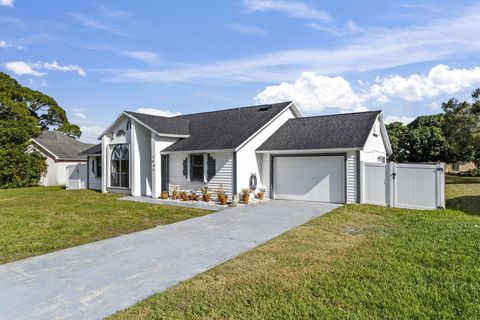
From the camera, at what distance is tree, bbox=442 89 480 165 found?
2334 centimetres

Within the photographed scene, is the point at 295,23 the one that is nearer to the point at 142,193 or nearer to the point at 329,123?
the point at 329,123

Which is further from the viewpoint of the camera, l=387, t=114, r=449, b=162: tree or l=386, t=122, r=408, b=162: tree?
l=386, t=122, r=408, b=162: tree

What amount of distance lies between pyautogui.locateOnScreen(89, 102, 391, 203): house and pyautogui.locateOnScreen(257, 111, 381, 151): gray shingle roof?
4 centimetres

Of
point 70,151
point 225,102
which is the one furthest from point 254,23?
point 70,151

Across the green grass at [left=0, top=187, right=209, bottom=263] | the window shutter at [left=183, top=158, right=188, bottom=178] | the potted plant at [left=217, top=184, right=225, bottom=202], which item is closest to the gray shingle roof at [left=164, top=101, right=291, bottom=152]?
the window shutter at [left=183, top=158, right=188, bottom=178]

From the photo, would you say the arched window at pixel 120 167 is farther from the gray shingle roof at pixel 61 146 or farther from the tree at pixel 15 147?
the tree at pixel 15 147

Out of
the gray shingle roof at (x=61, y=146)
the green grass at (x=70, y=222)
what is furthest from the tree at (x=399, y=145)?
the gray shingle roof at (x=61, y=146)

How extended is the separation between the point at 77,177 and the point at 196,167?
11905 mm

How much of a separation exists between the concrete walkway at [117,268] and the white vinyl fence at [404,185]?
16.5 ft

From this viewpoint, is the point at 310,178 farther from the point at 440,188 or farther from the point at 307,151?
the point at 440,188

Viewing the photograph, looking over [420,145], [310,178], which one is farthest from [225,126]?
[420,145]

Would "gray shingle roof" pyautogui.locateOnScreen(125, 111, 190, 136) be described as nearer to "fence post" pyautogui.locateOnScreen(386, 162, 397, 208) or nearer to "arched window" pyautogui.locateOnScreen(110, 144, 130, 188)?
"arched window" pyautogui.locateOnScreen(110, 144, 130, 188)

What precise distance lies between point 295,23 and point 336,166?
20.9ft

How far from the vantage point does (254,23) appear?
12.5 meters
